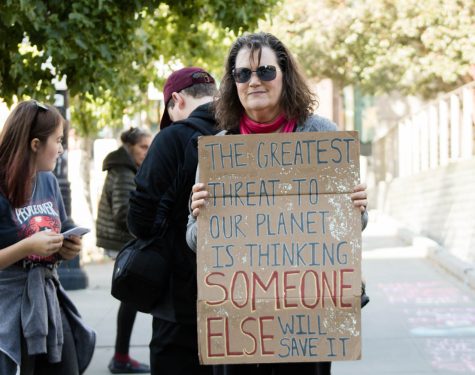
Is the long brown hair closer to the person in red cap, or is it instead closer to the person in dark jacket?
the person in red cap

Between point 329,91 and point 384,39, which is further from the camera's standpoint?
point 329,91

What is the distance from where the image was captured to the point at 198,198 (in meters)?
3.86

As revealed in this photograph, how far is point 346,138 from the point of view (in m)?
3.85

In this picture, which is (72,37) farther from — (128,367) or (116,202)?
(128,367)

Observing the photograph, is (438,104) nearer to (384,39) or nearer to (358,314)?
(384,39)

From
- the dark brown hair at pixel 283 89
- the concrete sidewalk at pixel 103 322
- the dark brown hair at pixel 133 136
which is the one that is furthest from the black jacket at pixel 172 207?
the dark brown hair at pixel 133 136

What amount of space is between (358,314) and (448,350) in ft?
16.9

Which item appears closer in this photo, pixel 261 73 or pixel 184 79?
pixel 261 73

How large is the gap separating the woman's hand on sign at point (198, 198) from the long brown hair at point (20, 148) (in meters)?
1.06

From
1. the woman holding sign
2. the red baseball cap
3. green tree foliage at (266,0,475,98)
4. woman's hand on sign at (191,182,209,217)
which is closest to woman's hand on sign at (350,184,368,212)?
the woman holding sign

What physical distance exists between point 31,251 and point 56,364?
0.53 m

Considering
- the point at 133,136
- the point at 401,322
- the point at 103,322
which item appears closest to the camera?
the point at 133,136

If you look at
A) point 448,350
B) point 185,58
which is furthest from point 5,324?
point 185,58

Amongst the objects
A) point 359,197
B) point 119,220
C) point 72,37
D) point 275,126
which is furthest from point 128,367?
point 359,197
